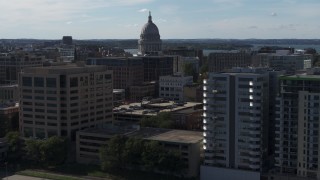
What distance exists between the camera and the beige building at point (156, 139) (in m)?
65.2

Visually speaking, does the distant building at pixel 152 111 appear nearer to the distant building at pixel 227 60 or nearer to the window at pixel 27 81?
the window at pixel 27 81

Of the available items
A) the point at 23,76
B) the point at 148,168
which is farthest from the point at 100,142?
the point at 23,76

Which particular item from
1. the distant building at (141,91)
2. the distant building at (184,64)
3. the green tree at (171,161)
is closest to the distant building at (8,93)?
the distant building at (141,91)

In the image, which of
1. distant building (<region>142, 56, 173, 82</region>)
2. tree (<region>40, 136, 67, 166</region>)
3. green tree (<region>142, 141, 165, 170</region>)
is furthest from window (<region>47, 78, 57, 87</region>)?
distant building (<region>142, 56, 173, 82</region>)

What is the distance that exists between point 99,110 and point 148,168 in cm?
2008

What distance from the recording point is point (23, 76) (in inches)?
3091

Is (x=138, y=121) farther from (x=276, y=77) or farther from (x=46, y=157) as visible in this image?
(x=276, y=77)

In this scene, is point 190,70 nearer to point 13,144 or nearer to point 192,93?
point 192,93

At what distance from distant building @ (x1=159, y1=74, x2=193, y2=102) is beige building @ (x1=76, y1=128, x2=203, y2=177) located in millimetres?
41257

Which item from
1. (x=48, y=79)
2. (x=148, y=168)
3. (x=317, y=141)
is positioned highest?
(x=48, y=79)

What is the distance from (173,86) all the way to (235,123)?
5427cm

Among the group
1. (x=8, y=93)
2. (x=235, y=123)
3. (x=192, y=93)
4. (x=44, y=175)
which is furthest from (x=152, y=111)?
(x=8, y=93)

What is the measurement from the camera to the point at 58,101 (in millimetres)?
75688

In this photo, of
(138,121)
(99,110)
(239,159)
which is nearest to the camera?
(239,159)
